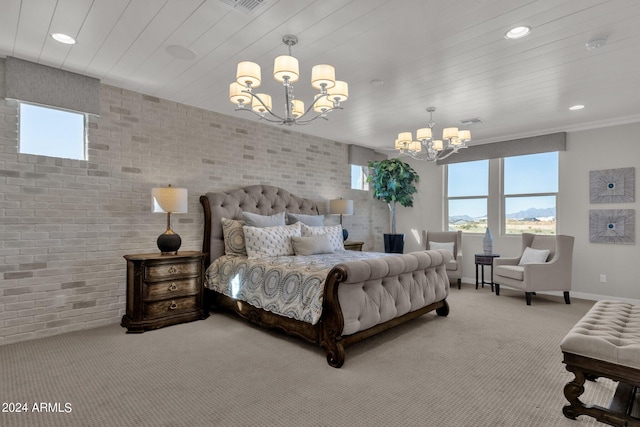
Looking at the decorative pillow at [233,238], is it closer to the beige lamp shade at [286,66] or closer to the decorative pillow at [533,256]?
the beige lamp shade at [286,66]

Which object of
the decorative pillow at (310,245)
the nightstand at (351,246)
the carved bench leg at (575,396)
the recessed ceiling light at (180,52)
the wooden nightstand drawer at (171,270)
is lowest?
the carved bench leg at (575,396)


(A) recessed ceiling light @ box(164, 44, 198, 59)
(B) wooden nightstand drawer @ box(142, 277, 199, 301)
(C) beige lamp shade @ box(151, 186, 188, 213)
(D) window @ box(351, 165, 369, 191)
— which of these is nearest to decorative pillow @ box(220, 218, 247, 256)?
(B) wooden nightstand drawer @ box(142, 277, 199, 301)

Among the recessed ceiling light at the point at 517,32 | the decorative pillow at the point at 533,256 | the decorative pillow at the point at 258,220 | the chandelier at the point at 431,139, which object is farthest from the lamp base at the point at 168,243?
the decorative pillow at the point at 533,256

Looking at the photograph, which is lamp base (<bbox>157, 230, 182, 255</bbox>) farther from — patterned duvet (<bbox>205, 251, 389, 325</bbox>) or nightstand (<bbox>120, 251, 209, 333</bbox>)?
patterned duvet (<bbox>205, 251, 389, 325</bbox>)

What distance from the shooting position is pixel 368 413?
201cm

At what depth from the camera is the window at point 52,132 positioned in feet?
10.8

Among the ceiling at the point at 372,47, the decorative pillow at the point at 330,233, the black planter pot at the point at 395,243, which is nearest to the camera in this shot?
the ceiling at the point at 372,47

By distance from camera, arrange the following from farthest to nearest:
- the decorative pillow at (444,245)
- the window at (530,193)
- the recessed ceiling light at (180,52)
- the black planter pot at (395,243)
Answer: the black planter pot at (395,243), the decorative pillow at (444,245), the window at (530,193), the recessed ceiling light at (180,52)

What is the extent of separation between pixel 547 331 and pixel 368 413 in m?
2.58

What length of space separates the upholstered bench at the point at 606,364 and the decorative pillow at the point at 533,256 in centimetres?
297

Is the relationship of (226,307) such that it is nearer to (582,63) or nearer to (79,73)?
(79,73)

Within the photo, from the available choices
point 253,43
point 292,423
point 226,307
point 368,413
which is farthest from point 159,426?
point 253,43

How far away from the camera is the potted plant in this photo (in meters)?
6.34

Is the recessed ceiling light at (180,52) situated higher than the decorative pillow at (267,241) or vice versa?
the recessed ceiling light at (180,52)
